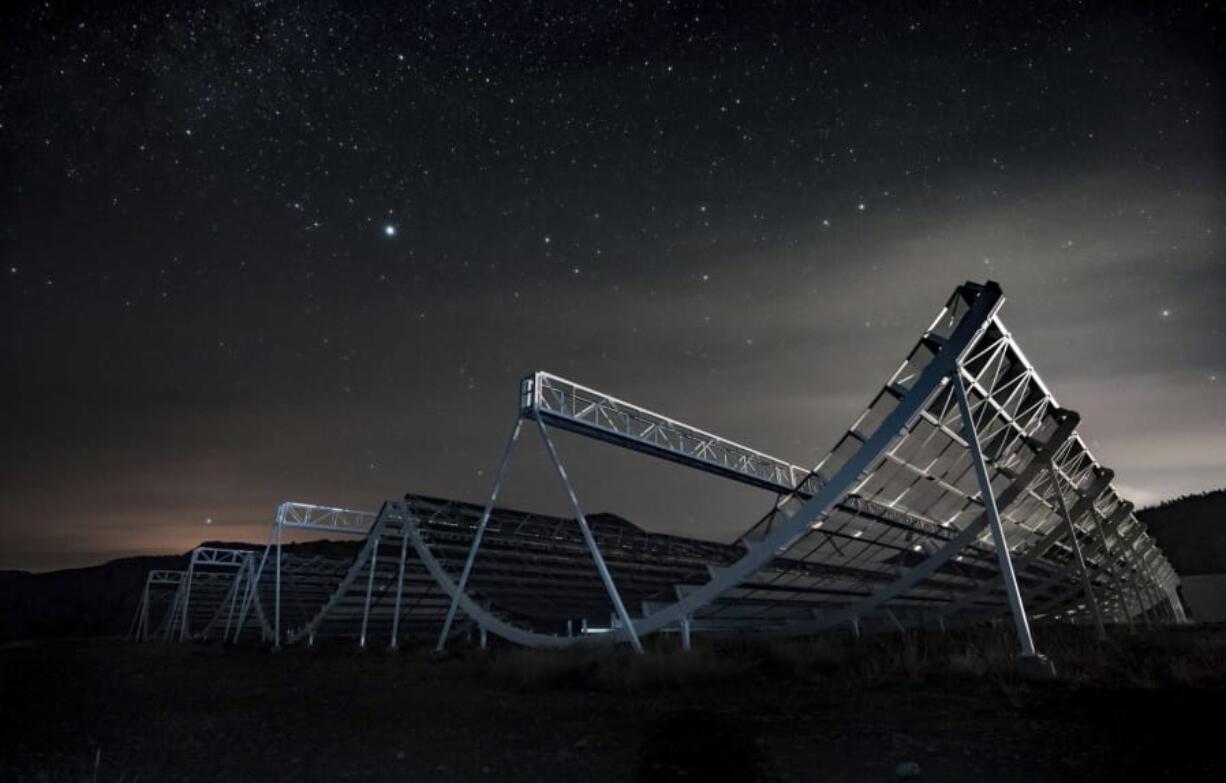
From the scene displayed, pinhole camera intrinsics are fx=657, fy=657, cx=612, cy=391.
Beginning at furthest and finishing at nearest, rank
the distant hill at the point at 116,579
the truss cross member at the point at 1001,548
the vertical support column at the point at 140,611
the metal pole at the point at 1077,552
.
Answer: the distant hill at the point at 116,579, the vertical support column at the point at 140,611, the metal pole at the point at 1077,552, the truss cross member at the point at 1001,548

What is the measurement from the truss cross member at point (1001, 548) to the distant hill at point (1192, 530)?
111066 mm

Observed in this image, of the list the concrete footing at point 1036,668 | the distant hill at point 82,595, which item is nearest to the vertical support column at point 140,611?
the distant hill at point 82,595

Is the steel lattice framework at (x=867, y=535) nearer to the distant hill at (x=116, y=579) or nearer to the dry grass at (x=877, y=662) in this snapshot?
the dry grass at (x=877, y=662)

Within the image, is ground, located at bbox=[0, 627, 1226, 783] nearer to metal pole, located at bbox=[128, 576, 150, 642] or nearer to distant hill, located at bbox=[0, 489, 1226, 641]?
metal pole, located at bbox=[128, 576, 150, 642]

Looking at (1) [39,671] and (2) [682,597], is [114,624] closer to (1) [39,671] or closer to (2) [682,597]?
(1) [39,671]

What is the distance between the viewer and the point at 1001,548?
11367mm

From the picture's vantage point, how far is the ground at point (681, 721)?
21.4ft

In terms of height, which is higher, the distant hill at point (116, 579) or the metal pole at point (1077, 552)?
the distant hill at point (116, 579)

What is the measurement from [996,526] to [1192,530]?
134 metres

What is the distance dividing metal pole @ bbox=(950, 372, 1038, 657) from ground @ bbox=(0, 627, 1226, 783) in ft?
2.55

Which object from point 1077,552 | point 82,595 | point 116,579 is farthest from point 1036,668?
point 116,579

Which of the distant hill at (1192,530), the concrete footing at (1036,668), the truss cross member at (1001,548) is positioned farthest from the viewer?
the distant hill at (1192,530)

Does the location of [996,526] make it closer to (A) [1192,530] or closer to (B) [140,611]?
(B) [140,611]

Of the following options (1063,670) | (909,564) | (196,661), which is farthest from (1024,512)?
(196,661)
